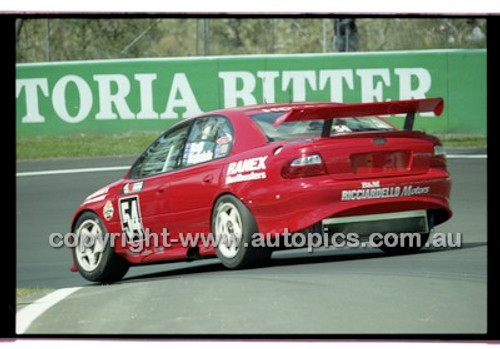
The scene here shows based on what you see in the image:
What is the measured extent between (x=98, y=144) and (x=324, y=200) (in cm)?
982

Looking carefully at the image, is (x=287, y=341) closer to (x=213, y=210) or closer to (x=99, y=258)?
(x=213, y=210)

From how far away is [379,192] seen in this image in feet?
27.1

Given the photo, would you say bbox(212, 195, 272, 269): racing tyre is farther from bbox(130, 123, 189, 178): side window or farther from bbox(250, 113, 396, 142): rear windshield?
bbox(130, 123, 189, 178): side window

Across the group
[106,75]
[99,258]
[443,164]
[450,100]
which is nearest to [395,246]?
[443,164]

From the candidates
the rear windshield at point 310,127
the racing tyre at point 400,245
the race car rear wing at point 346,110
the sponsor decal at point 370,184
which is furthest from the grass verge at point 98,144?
the sponsor decal at point 370,184

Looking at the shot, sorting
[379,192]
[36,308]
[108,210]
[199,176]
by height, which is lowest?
[36,308]

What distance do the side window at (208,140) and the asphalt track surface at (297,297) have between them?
846mm

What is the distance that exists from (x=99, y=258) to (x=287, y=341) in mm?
3669

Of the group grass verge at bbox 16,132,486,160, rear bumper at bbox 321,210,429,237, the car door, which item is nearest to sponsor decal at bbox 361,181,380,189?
rear bumper at bbox 321,210,429,237

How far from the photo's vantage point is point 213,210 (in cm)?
862

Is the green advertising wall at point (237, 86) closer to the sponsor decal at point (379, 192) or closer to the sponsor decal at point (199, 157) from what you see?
the sponsor decal at point (199, 157)

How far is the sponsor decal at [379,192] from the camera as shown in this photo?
8219 mm

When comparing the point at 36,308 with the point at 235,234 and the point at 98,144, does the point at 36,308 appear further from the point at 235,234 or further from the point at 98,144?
the point at 98,144

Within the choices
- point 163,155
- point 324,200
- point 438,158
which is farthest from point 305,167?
point 163,155
